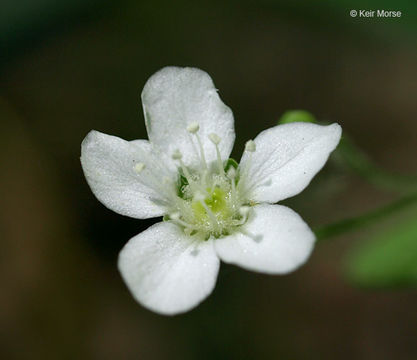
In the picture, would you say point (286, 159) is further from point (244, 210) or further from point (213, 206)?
point (213, 206)

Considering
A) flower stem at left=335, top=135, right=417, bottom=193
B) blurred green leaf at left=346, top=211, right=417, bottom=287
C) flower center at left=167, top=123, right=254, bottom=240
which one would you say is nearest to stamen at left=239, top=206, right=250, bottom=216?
flower center at left=167, top=123, right=254, bottom=240

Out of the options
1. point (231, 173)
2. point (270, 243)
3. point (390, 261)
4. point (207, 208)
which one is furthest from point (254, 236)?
point (390, 261)

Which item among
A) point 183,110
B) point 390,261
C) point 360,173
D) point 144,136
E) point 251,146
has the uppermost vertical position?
point 183,110

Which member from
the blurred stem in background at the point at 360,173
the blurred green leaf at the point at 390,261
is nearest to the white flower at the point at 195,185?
the blurred stem in background at the point at 360,173

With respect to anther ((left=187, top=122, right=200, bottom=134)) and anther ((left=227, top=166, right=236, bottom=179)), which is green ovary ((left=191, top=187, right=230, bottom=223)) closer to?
anther ((left=227, top=166, right=236, bottom=179))

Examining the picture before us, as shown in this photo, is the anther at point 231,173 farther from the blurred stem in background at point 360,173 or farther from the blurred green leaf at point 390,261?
the blurred green leaf at point 390,261

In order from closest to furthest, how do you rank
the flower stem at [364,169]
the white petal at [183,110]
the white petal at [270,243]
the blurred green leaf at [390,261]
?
the white petal at [270,243]
the white petal at [183,110]
the flower stem at [364,169]
the blurred green leaf at [390,261]
